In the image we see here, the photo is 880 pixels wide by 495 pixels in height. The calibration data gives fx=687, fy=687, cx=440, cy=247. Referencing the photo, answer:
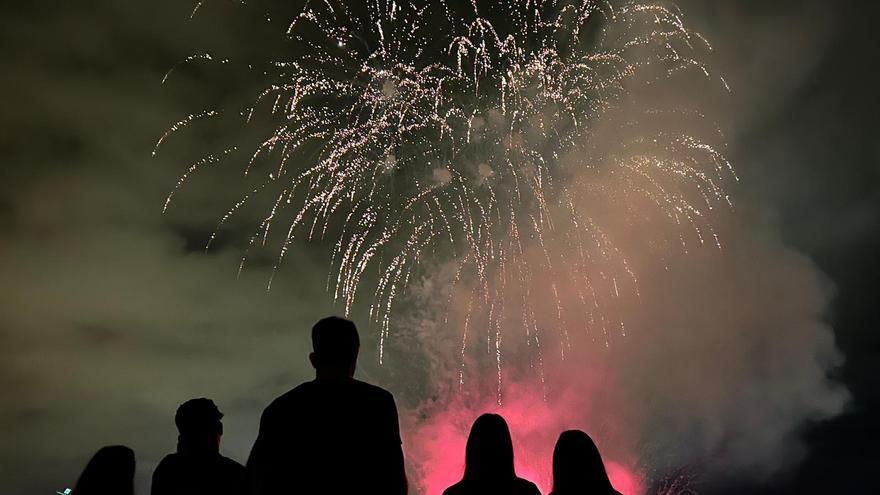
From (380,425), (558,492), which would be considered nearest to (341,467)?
(380,425)

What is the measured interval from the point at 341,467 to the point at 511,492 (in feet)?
3.73

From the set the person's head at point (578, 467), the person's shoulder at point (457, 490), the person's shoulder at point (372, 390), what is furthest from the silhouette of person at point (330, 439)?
the person's head at point (578, 467)

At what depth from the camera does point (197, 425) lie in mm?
5148

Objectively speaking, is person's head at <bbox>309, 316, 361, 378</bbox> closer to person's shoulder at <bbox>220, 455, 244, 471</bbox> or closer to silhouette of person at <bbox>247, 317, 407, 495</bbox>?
silhouette of person at <bbox>247, 317, 407, 495</bbox>

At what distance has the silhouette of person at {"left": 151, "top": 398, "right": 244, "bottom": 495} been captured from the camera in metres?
5.00

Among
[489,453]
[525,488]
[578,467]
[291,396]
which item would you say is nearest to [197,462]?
[291,396]

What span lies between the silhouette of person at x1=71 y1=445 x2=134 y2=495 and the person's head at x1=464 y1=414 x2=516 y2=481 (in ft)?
7.55

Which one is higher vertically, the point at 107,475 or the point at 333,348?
the point at 333,348

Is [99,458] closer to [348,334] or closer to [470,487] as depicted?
[348,334]

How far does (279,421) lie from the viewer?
13.6ft

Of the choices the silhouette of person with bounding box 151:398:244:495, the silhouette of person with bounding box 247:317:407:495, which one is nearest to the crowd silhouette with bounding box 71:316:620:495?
the silhouette of person with bounding box 247:317:407:495

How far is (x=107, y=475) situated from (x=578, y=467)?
3127 millimetres

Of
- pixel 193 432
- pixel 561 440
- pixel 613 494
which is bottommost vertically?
pixel 613 494

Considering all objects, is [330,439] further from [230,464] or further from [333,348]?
[230,464]
